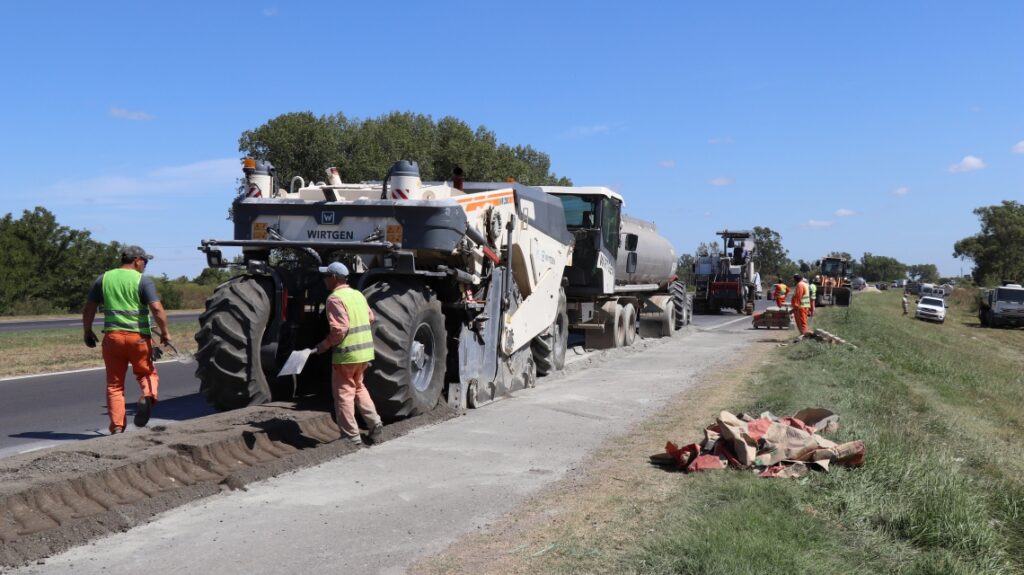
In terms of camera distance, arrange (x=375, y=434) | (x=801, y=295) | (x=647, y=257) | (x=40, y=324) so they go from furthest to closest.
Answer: (x=40, y=324) → (x=801, y=295) → (x=647, y=257) → (x=375, y=434)

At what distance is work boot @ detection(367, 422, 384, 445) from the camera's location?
8.38 m

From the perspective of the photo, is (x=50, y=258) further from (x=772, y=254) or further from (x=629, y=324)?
(x=772, y=254)

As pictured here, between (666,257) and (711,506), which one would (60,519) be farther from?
(666,257)

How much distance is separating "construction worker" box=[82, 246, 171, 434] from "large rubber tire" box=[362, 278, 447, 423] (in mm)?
1978

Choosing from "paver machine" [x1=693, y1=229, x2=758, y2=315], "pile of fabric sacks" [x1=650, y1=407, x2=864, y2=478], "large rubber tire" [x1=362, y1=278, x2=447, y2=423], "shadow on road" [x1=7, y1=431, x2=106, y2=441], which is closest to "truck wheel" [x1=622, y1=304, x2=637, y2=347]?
"large rubber tire" [x1=362, y1=278, x2=447, y2=423]

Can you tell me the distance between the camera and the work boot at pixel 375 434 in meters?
8.38

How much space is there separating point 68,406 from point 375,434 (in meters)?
4.99

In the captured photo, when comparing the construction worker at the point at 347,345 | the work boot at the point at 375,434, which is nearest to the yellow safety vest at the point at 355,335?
the construction worker at the point at 347,345

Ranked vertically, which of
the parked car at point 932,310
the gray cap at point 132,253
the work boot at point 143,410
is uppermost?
the gray cap at point 132,253

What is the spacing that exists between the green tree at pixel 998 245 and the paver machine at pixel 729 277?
6985 centimetres

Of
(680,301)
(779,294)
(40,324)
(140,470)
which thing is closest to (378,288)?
(140,470)

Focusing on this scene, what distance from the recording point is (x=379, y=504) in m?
6.50

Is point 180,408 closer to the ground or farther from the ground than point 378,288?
closer to the ground

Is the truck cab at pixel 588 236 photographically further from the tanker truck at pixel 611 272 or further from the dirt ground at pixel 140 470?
the dirt ground at pixel 140 470
